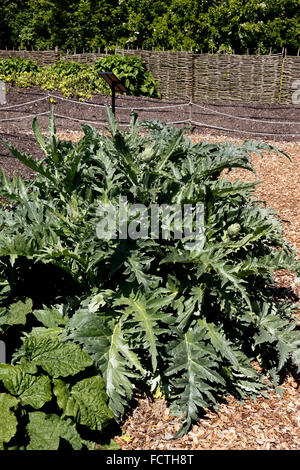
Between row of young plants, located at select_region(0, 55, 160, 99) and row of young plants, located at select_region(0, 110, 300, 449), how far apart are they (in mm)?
9938

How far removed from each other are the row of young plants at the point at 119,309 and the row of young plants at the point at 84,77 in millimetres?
9938

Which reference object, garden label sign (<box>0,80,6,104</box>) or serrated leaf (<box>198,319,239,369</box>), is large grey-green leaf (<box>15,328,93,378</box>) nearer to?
serrated leaf (<box>198,319,239,369</box>)

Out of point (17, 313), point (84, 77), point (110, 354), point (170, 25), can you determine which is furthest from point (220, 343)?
point (170, 25)

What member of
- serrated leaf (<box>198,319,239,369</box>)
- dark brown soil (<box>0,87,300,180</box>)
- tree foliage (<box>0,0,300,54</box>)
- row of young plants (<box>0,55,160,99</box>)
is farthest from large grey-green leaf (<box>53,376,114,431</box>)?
tree foliage (<box>0,0,300,54</box>)

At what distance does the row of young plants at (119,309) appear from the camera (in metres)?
2.51

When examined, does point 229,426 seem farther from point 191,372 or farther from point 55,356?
point 55,356

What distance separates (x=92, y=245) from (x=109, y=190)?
552 mm

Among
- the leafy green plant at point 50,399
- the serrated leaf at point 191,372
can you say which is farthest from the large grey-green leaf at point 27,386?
the serrated leaf at point 191,372

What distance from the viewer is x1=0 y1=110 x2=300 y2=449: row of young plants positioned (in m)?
2.51

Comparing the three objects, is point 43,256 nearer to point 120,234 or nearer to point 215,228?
point 120,234

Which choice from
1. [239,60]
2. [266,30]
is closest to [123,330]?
[239,60]

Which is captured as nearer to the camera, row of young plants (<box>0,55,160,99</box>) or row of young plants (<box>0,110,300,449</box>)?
row of young plants (<box>0,110,300,449</box>)

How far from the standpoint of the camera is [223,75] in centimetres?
1379

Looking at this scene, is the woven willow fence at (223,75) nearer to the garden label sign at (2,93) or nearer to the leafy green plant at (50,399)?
the garden label sign at (2,93)
